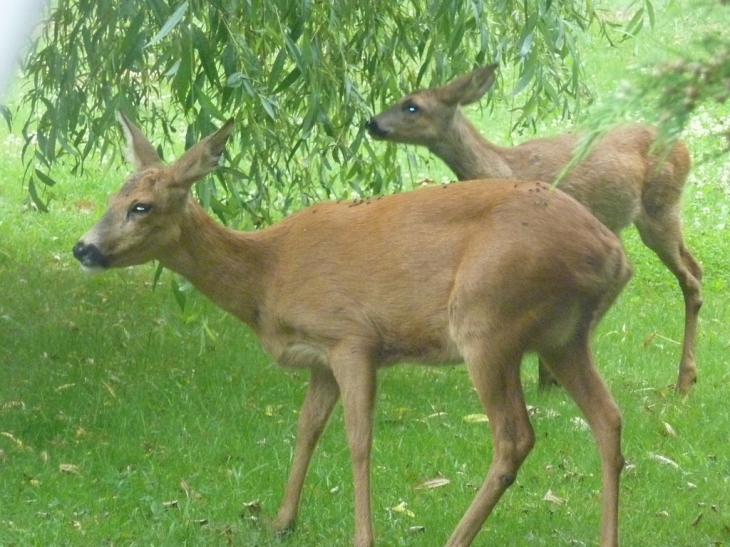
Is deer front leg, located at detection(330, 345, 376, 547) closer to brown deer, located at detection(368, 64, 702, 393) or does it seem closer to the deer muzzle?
the deer muzzle

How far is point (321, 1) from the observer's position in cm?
666

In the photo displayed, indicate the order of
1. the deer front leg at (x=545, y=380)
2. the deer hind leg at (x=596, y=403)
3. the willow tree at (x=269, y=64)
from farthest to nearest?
the deer front leg at (x=545, y=380)
the willow tree at (x=269, y=64)
the deer hind leg at (x=596, y=403)

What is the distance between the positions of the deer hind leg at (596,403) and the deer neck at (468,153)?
2.36 m

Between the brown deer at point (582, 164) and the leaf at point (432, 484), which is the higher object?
the brown deer at point (582, 164)

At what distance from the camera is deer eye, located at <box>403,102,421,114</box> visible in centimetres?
736

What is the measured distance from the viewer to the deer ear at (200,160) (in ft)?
16.6

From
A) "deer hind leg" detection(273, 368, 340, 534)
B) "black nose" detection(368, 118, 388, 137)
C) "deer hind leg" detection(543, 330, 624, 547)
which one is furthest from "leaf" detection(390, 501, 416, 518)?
"black nose" detection(368, 118, 388, 137)

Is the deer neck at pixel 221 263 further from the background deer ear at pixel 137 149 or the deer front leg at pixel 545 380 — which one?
the deer front leg at pixel 545 380

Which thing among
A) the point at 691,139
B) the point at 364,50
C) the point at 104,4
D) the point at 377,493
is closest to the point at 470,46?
the point at 364,50

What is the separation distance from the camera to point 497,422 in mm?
4754

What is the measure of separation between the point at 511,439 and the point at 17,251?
5296 mm

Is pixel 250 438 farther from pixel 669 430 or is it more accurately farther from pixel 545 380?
pixel 669 430

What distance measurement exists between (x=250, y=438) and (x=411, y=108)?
2288mm

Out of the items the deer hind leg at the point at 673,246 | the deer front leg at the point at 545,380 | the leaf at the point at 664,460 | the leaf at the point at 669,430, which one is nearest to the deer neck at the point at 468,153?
the deer hind leg at the point at 673,246
